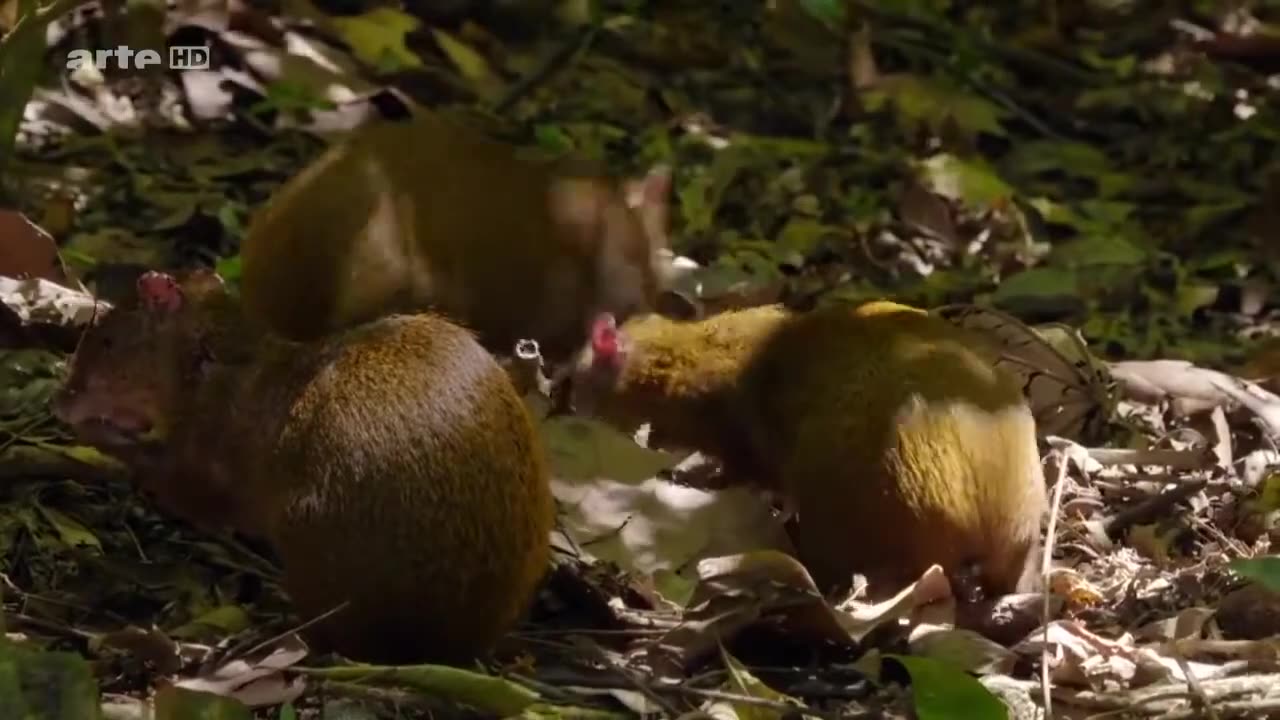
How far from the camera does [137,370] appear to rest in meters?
3.07

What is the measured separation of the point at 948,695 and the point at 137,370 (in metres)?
1.43

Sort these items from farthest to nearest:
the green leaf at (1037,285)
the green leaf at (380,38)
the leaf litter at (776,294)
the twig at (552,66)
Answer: the twig at (552,66) → the green leaf at (380,38) → the green leaf at (1037,285) → the leaf litter at (776,294)

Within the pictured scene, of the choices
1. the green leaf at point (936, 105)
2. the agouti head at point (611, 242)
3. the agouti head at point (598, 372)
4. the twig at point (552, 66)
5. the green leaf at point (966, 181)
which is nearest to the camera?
the agouti head at point (598, 372)

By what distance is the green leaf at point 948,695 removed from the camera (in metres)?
2.51

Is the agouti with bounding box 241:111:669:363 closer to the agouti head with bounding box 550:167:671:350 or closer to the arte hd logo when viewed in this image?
the agouti head with bounding box 550:167:671:350

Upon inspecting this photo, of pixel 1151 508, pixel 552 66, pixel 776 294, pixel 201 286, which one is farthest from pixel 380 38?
pixel 1151 508

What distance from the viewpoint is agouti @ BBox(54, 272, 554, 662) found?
8.74 ft

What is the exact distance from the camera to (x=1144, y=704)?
106 inches

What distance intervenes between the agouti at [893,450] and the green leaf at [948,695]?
42 cm

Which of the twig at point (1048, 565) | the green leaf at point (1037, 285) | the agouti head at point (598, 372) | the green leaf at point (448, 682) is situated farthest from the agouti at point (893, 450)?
the green leaf at point (1037, 285)

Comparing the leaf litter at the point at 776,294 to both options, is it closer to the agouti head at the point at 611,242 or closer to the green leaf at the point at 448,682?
the green leaf at the point at 448,682

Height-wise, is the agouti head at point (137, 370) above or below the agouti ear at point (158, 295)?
below

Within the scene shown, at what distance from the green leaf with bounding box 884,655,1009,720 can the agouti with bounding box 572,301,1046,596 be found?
1.39 feet

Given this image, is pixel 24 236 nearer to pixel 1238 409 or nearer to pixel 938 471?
pixel 938 471
